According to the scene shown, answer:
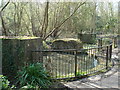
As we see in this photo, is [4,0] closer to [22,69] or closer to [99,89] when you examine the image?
[22,69]

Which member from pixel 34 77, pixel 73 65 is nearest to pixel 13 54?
pixel 34 77

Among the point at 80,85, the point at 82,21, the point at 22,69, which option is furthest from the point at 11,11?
the point at 80,85

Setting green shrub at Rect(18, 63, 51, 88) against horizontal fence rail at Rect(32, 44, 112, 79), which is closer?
green shrub at Rect(18, 63, 51, 88)

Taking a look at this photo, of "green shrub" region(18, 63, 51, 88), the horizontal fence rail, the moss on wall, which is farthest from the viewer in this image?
the horizontal fence rail

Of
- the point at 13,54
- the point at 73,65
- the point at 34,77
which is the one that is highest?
the point at 13,54

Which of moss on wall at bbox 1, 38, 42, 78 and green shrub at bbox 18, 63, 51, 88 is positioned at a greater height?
moss on wall at bbox 1, 38, 42, 78

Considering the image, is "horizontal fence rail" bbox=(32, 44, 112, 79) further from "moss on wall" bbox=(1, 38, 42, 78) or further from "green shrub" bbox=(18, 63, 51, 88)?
"green shrub" bbox=(18, 63, 51, 88)

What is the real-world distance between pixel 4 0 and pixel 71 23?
980 centimetres

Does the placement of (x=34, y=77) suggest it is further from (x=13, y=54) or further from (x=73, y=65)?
(x=73, y=65)

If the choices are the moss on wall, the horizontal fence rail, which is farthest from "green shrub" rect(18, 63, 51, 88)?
the horizontal fence rail

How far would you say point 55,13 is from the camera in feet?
41.9

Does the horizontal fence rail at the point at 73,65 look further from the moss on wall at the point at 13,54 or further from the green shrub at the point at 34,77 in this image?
the green shrub at the point at 34,77

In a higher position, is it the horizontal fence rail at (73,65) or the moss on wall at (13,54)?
the moss on wall at (13,54)

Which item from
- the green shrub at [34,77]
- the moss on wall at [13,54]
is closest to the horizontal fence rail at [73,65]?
the moss on wall at [13,54]
